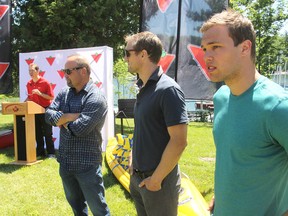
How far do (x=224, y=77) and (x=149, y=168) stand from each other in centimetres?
96

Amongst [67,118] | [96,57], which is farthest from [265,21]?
[67,118]

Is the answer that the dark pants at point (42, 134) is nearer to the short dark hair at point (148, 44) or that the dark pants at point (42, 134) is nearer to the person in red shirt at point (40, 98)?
the person in red shirt at point (40, 98)

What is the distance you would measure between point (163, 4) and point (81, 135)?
2.80 metres

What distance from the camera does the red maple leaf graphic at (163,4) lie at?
195 inches

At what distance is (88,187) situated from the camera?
2963mm

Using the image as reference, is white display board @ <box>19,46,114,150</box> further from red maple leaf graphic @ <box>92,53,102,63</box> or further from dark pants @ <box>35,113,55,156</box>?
dark pants @ <box>35,113,55,156</box>

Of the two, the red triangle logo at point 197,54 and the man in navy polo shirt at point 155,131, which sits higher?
the red triangle logo at point 197,54

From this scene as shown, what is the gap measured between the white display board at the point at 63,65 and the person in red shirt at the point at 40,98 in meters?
0.70

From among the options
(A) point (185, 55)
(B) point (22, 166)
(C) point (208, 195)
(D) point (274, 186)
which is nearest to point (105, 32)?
(B) point (22, 166)

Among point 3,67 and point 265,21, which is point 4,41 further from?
point 265,21

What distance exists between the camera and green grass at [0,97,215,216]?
4.38 m

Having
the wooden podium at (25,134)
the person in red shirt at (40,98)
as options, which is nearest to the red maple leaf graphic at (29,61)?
the person in red shirt at (40,98)

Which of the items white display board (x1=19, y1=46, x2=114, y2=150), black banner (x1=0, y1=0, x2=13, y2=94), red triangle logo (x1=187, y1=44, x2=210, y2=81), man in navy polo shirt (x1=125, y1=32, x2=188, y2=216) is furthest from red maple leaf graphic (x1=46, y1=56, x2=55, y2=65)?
man in navy polo shirt (x1=125, y1=32, x2=188, y2=216)

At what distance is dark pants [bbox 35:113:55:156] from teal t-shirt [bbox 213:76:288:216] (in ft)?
19.7
